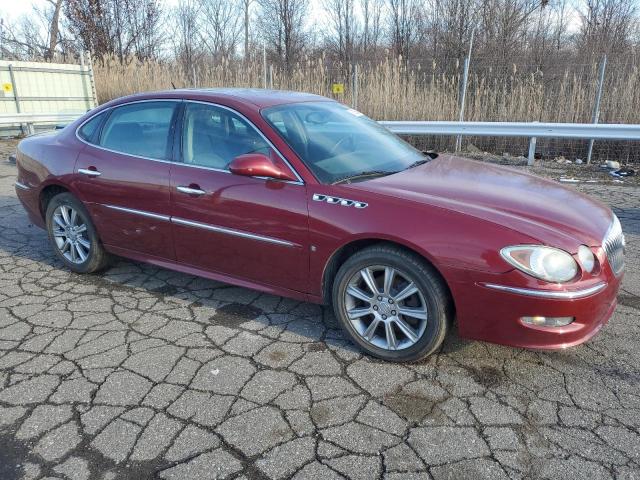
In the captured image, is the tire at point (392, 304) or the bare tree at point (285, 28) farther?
the bare tree at point (285, 28)

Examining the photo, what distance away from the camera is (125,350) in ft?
10.4

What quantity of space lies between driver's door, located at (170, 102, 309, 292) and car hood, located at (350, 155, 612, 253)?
54 centimetres

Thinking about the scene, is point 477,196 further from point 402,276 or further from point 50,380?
point 50,380

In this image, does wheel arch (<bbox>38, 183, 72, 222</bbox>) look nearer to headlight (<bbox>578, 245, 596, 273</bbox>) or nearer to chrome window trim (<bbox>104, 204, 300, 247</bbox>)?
chrome window trim (<bbox>104, 204, 300, 247</bbox>)

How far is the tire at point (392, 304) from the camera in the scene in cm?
280

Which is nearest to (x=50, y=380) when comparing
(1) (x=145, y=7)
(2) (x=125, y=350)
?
(2) (x=125, y=350)

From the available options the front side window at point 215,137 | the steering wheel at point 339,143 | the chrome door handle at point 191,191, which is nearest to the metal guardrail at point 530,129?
the steering wheel at point 339,143

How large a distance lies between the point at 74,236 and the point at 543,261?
3760 millimetres

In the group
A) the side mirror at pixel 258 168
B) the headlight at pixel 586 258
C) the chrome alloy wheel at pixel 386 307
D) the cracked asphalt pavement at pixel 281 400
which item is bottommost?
the cracked asphalt pavement at pixel 281 400

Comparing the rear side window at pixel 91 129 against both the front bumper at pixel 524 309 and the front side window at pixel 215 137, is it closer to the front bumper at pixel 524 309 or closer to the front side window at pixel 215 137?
the front side window at pixel 215 137

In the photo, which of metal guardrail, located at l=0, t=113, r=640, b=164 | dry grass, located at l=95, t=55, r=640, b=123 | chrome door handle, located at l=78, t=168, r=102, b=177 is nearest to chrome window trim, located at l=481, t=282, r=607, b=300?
chrome door handle, located at l=78, t=168, r=102, b=177

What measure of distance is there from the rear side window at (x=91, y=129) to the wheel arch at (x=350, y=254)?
241 cm

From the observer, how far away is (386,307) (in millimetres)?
2967

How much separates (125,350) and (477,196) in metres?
2.38
